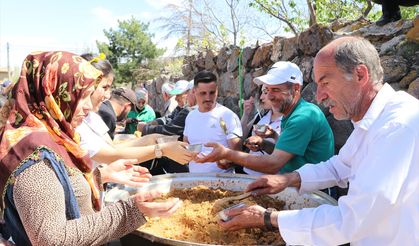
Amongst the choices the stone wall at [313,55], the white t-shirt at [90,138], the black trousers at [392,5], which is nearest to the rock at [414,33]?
the stone wall at [313,55]

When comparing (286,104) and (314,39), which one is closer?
(286,104)

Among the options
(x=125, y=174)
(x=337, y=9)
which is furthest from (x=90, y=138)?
(x=337, y=9)

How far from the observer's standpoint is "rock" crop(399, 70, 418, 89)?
3.68 metres

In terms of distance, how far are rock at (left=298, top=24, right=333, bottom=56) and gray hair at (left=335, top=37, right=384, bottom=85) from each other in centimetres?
325

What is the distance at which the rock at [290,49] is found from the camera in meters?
5.63

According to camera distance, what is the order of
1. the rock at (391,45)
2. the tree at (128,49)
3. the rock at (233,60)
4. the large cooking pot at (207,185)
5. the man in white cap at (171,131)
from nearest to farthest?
the large cooking pot at (207,185), the rock at (391,45), the man in white cap at (171,131), the rock at (233,60), the tree at (128,49)

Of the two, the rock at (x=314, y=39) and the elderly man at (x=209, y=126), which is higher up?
the rock at (x=314, y=39)

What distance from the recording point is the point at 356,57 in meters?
1.72

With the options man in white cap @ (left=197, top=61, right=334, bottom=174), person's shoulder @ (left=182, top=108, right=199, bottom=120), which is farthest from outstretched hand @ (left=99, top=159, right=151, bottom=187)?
person's shoulder @ (left=182, top=108, right=199, bottom=120)

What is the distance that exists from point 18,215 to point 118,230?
16.1 inches

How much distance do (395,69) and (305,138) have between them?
1854mm

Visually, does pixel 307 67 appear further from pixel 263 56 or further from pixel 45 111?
pixel 45 111

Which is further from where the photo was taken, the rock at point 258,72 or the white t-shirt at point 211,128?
the rock at point 258,72

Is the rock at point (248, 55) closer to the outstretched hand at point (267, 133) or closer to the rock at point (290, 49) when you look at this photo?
the rock at point (290, 49)
